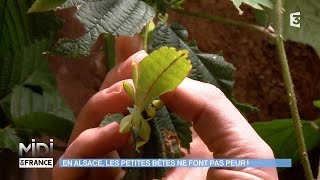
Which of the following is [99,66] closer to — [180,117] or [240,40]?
[240,40]

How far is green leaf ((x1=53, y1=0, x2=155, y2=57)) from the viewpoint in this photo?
0.50 m

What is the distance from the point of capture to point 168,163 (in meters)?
0.51

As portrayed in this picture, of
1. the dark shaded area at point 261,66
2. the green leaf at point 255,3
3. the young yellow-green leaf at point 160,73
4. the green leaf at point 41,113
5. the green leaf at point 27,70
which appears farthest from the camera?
the dark shaded area at point 261,66

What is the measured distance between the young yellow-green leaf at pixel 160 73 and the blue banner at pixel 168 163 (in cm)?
7

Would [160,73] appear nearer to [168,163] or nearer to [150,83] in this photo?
[150,83]

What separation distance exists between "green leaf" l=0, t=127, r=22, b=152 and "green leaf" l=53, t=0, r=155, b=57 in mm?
243

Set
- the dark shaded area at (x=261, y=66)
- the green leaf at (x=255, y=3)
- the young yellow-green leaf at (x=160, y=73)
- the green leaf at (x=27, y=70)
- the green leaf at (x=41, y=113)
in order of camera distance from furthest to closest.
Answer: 1. the dark shaded area at (x=261, y=66)
2. the green leaf at (x=27, y=70)
3. the green leaf at (x=41, y=113)
4. the green leaf at (x=255, y=3)
5. the young yellow-green leaf at (x=160, y=73)

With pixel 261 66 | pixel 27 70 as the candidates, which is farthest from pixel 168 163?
pixel 261 66

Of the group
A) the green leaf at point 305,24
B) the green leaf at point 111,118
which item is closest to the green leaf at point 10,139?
the green leaf at point 111,118

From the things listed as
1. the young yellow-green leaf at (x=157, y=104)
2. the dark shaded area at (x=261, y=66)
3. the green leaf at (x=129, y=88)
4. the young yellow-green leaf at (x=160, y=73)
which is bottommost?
the dark shaded area at (x=261, y=66)

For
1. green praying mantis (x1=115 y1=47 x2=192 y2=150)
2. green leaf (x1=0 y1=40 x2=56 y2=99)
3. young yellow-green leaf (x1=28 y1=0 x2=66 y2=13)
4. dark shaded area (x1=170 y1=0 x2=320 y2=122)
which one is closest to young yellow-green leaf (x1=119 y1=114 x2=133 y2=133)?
green praying mantis (x1=115 y1=47 x2=192 y2=150)

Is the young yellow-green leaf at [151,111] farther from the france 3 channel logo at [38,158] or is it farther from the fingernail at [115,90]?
the france 3 channel logo at [38,158]

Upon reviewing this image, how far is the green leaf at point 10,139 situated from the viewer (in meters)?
0.69

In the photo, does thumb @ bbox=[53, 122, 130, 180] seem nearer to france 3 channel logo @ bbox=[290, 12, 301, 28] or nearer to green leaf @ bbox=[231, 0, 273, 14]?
green leaf @ bbox=[231, 0, 273, 14]
